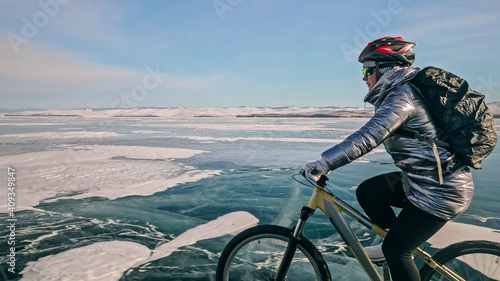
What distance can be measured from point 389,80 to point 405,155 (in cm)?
45

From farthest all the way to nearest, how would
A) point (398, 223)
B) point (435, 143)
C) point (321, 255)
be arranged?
point (321, 255) < point (398, 223) < point (435, 143)

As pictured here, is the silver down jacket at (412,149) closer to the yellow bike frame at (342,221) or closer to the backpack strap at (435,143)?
the backpack strap at (435,143)

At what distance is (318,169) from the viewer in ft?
6.49

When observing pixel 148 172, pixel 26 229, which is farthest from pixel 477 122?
pixel 148 172

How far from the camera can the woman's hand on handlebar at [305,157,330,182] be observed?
6.44ft

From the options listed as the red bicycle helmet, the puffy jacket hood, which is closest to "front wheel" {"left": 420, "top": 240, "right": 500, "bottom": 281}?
the puffy jacket hood

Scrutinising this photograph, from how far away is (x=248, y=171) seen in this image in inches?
337

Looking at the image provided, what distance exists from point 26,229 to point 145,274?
2.25 m

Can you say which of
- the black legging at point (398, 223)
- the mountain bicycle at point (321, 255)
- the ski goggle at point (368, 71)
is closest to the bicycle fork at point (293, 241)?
the mountain bicycle at point (321, 255)

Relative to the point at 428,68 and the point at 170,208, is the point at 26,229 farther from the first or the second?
the point at 428,68

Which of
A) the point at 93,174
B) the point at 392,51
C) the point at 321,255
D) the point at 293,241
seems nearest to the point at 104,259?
the point at 293,241

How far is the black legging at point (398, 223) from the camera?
1.94 meters

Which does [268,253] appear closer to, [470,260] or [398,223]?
[398,223]

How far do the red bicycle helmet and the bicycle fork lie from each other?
3.57 feet
